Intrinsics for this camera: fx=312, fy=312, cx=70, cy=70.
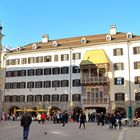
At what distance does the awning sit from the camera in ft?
187

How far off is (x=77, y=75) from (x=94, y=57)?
476 centimetres

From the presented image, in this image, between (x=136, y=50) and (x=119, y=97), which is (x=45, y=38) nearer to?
(x=136, y=50)

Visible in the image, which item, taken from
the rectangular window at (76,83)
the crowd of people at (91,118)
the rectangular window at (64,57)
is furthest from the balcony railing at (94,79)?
the crowd of people at (91,118)

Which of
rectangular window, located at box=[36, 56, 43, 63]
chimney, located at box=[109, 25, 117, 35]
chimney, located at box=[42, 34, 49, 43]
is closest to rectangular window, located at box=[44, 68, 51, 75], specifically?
rectangular window, located at box=[36, 56, 43, 63]

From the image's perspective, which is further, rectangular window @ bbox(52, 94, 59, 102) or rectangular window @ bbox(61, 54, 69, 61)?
rectangular window @ bbox(61, 54, 69, 61)

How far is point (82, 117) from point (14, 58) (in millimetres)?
39212

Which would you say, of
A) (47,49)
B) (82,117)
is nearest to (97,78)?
(47,49)

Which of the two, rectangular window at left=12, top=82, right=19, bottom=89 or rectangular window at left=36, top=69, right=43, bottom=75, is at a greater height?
rectangular window at left=36, top=69, right=43, bottom=75

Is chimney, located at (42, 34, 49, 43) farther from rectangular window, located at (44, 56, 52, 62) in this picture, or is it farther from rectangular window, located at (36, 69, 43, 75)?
rectangular window, located at (36, 69, 43, 75)

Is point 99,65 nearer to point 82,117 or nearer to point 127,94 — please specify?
point 127,94

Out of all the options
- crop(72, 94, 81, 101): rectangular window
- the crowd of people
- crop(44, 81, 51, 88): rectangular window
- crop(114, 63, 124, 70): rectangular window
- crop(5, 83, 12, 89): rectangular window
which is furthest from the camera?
crop(5, 83, 12, 89): rectangular window

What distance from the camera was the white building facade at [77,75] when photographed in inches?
2180

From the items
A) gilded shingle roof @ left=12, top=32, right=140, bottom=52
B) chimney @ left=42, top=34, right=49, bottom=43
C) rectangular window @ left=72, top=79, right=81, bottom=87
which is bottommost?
rectangular window @ left=72, top=79, right=81, bottom=87

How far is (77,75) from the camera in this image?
59.0 meters
